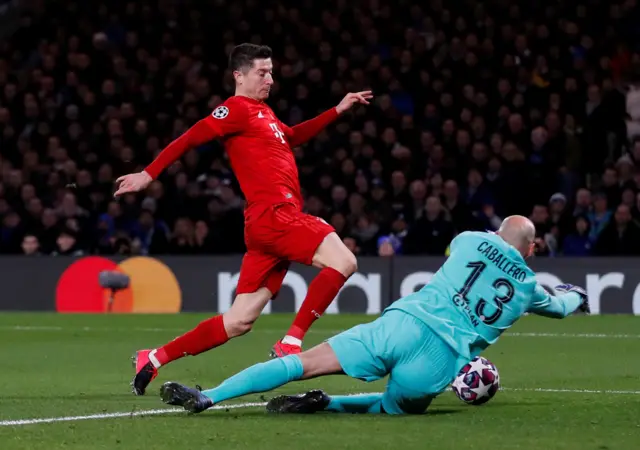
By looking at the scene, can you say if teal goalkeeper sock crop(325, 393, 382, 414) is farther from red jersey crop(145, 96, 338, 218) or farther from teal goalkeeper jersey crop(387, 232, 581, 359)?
red jersey crop(145, 96, 338, 218)

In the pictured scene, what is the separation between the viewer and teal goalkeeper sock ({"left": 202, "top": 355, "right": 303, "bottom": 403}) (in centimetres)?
686

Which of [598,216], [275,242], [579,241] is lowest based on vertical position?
[579,241]

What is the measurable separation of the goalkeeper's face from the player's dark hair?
28mm

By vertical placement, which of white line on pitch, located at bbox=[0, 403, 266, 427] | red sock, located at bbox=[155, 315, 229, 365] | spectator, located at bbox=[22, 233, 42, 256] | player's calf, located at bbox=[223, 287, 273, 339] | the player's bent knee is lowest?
spectator, located at bbox=[22, 233, 42, 256]

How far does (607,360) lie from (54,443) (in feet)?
19.5

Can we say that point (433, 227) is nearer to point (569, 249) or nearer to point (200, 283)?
point (569, 249)

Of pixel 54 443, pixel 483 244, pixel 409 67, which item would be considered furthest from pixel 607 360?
pixel 409 67

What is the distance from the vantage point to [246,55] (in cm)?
857

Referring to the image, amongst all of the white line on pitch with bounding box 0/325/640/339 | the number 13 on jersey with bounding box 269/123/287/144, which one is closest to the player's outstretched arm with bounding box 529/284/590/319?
the number 13 on jersey with bounding box 269/123/287/144

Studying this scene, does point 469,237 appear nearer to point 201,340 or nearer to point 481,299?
point 481,299

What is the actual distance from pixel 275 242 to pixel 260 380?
163cm

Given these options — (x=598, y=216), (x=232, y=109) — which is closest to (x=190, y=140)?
(x=232, y=109)

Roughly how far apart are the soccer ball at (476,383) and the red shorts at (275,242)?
1249mm

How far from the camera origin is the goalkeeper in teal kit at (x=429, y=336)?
273 inches
